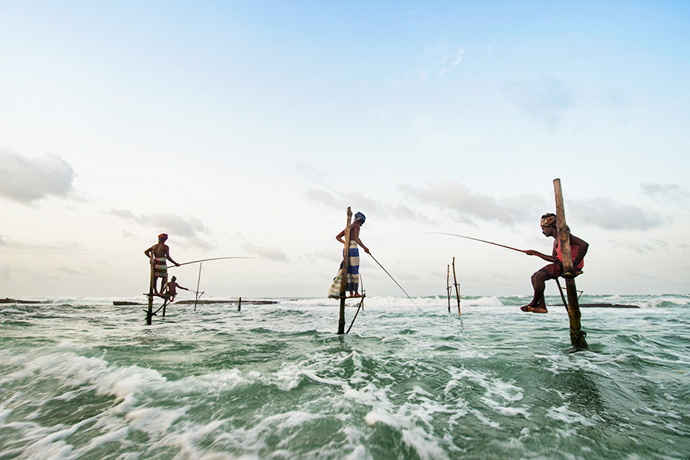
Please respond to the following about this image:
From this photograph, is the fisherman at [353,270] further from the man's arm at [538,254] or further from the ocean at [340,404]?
the man's arm at [538,254]

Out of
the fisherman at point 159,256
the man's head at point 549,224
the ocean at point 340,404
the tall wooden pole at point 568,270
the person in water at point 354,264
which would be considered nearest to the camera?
the ocean at point 340,404

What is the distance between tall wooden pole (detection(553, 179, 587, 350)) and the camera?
6.92m

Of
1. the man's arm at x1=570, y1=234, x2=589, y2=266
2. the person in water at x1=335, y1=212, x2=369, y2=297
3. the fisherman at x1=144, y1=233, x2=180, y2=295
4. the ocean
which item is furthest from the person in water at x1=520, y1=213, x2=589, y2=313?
the fisherman at x1=144, y1=233, x2=180, y2=295

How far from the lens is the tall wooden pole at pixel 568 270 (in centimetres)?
692

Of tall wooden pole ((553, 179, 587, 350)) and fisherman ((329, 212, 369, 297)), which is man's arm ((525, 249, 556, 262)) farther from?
fisherman ((329, 212, 369, 297))

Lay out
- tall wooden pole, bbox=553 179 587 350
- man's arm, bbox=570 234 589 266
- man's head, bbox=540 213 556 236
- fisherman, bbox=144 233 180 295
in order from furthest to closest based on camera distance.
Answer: fisherman, bbox=144 233 180 295 < man's head, bbox=540 213 556 236 < man's arm, bbox=570 234 589 266 < tall wooden pole, bbox=553 179 587 350

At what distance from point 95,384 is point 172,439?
2.84 meters

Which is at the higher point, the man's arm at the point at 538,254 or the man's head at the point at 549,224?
the man's head at the point at 549,224

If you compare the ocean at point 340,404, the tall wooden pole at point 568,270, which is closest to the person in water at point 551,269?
the tall wooden pole at point 568,270

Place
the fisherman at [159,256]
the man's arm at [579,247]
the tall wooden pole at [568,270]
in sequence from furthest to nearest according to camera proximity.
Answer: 1. the fisherman at [159,256]
2. the man's arm at [579,247]
3. the tall wooden pole at [568,270]

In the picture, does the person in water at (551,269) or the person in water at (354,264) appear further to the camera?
the person in water at (354,264)

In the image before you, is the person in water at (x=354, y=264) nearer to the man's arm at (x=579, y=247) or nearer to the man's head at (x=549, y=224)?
the man's head at (x=549, y=224)

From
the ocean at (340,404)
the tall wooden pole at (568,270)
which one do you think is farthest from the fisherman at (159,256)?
the tall wooden pole at (568,270)

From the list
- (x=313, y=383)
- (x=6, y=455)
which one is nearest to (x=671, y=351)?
(x=313, y=383)
